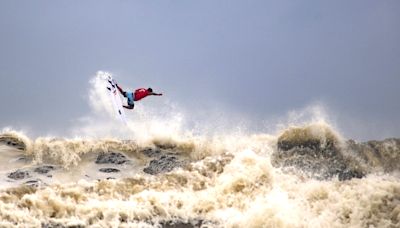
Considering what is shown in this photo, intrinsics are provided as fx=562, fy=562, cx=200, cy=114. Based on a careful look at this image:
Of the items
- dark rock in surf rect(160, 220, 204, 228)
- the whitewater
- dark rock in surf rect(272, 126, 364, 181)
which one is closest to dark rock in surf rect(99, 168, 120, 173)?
the whitewater

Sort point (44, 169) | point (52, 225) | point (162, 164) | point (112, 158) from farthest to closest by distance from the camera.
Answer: point (112, 158) < point (162, 164) < point (44, 169) < point (52, 225)

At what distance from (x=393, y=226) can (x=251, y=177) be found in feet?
16.8

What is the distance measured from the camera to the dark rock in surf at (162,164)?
63.0 feet

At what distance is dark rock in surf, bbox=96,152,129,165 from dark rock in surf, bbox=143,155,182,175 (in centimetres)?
108

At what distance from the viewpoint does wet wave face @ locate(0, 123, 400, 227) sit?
1320cm

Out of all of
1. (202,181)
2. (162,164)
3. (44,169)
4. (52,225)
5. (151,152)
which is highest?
(151,152)

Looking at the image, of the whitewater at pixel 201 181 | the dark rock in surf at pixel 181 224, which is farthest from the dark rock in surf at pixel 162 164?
the dark rock in surf at pixel 181 224

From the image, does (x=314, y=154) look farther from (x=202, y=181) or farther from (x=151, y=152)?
(x=151, y=152)

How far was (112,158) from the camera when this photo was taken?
20.6m

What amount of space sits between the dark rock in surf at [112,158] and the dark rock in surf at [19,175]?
2968 millimetres

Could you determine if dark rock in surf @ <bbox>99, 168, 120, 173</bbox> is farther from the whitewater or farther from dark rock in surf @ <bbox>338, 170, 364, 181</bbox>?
dark rock in surf @ <bbox>338, 170, 364, 181</bbox>

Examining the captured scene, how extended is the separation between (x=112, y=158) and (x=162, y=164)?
6.36 feet

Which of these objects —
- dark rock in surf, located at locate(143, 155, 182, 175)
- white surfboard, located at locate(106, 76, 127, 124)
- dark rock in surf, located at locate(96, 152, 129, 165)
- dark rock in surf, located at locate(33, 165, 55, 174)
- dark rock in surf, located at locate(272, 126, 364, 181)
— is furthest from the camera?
dark rock in surf, located at locate(96, 152, 129, 165)

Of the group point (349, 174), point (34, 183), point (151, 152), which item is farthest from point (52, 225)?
point (349, 174)
